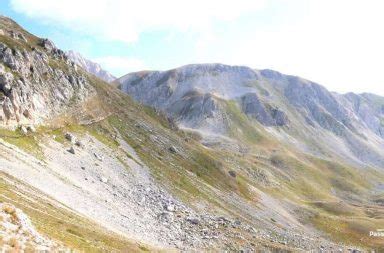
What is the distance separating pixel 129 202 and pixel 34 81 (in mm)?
44198

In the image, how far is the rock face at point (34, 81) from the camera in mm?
84812

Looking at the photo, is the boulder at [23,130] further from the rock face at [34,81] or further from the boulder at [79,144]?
the boulder at [79,144]

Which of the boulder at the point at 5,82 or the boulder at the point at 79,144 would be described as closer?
the boulder at the point at 5,82

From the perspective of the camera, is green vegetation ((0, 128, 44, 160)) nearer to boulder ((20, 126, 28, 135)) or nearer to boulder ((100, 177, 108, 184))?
boulder ((20, 126, 28, 135))

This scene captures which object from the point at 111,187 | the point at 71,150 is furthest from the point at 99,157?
the point at 111,187

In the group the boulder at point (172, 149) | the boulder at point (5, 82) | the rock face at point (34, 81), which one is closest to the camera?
the rock face at point (34, 81)

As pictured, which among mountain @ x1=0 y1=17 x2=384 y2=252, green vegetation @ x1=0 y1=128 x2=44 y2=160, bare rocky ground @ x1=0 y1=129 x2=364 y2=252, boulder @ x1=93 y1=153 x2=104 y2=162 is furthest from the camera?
boulder @ x1=93 y1=153 x2=104 y2=162

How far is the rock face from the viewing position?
278 ft

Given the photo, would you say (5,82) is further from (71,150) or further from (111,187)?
(111,187)

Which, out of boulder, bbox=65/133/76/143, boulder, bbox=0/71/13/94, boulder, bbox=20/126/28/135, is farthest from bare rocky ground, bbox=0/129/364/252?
boulder, bbox=0/71/13/94

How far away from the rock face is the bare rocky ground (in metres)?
9.40

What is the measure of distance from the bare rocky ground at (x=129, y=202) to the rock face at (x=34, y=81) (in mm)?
9397

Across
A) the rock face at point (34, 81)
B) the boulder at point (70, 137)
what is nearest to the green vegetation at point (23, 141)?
the rock face at point (34, 81)

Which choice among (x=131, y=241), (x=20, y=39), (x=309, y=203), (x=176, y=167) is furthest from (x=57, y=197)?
(x=309, y=203)
